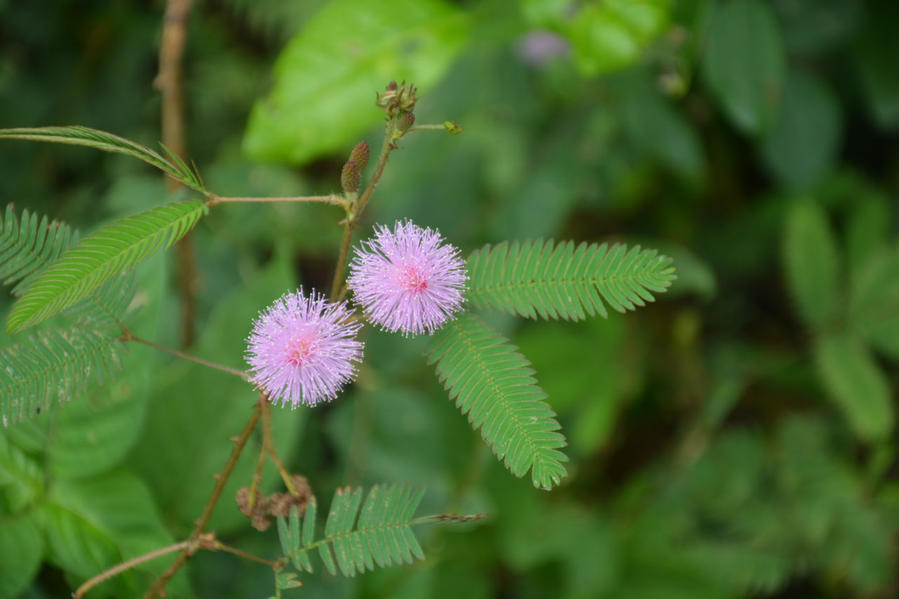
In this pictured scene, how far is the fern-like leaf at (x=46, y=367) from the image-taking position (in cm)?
76

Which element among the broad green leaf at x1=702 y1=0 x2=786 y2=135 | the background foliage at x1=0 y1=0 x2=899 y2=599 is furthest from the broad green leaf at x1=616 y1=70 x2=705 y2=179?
the broad green leaf at x1=702 y1=0 x2=786 y2=135

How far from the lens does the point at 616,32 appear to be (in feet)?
4.71

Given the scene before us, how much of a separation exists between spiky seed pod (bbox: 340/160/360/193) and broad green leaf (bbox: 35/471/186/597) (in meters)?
0.63

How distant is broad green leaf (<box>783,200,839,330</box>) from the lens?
6.81 ft

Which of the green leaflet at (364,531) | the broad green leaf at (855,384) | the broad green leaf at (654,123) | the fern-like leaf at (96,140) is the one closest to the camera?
the fern-like leaf at (96,140)

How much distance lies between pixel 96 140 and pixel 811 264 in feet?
6.52

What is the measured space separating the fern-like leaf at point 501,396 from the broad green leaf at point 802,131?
1.69 metres

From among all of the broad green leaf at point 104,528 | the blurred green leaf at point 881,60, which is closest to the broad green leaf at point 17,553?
the broad green leaf at point 104,528

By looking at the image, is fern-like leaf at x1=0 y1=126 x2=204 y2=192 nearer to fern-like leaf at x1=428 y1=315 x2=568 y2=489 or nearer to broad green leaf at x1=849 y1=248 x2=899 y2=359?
fern-like leaf at x1=428 y1=315 x2=568 y2=489

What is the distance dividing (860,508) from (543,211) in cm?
121

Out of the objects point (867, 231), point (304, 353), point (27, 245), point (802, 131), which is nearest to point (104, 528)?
point (27, 245)

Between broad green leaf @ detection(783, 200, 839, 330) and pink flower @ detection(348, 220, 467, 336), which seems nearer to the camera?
pink flower @ detection(348, 220, 467, 336)

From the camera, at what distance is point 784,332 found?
263 cm

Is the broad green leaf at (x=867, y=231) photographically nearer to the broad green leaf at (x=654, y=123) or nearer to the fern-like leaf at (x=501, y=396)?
the broad green leaf at (x=654, y=123)
